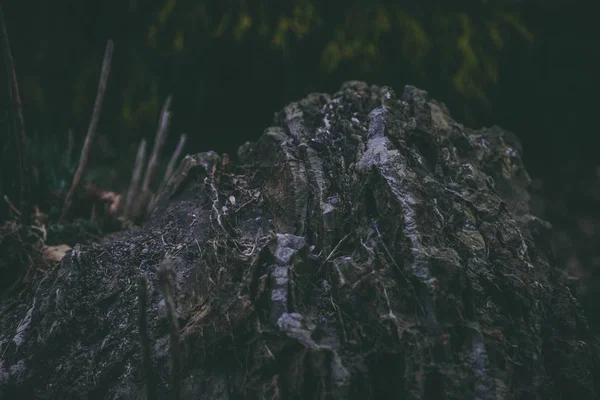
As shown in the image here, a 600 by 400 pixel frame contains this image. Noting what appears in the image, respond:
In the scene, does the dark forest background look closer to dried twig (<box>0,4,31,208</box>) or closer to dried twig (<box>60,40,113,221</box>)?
dried twig (<box>60,40,113,221</box>)

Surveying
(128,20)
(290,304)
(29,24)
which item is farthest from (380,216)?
(29,24)

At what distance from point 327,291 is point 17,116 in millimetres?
1682

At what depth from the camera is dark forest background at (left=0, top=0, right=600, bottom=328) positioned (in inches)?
164

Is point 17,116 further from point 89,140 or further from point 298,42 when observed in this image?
point 298,42

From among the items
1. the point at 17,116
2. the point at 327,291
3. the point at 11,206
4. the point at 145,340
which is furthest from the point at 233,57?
the point at 145,340

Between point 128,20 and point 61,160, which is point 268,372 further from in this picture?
point 128,20

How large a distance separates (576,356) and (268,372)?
1030 mm

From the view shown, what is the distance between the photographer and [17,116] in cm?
257

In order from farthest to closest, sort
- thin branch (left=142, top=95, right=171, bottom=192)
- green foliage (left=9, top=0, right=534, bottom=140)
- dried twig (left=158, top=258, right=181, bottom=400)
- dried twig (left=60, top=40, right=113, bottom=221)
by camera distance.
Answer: green foliage (left=9, top=0, right=534, bottom=140) < thin branch (left=142, top=95, right=171, bottom=192) < dried twig (left=60, top=40, right=113, bottom=221) < dried twig (left=158, top=258, right=181, bottom=400)

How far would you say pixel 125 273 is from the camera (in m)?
2.08

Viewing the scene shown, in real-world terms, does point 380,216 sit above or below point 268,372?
above

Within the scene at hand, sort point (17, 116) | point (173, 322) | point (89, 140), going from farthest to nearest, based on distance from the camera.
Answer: point (89, 140)
point (17, 116)
point (173, 322)

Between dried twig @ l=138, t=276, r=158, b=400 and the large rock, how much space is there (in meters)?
0.06

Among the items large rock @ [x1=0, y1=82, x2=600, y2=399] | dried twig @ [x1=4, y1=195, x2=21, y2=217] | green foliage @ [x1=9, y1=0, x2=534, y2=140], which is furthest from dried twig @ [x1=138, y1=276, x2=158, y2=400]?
green foliage @ [x1=9, y1=0, x2=534, y2=140]
